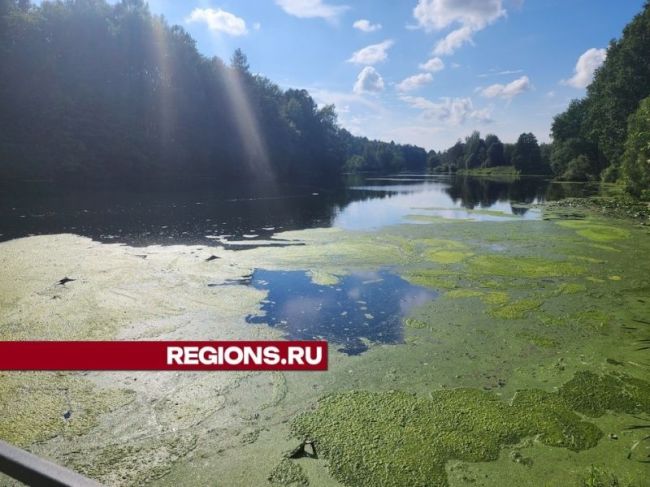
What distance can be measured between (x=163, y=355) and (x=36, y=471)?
391cm

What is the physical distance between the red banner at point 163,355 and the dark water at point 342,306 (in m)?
0.44

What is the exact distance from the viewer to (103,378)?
4348 millimetres

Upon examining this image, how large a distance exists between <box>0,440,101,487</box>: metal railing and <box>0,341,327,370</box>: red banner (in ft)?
10.8

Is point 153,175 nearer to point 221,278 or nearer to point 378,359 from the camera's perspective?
point 221,278

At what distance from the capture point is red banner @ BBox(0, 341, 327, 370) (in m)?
4.67

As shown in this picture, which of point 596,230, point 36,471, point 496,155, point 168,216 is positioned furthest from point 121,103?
point 496,155

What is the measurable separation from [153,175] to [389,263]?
35.3 m

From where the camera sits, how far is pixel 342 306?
262 inches

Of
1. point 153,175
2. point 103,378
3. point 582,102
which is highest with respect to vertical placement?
point 582,102

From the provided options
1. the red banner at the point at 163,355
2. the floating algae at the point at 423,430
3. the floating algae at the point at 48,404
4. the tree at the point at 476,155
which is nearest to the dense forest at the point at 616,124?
the floating algae at the point at 423,430

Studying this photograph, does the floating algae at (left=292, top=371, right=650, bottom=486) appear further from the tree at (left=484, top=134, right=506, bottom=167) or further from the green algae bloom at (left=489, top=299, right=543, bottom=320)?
the tree at (left=484, top=134, right=506, bottom=167)

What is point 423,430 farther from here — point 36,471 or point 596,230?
point 596,230

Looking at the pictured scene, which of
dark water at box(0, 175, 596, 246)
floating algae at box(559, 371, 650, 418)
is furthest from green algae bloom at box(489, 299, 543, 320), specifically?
dark water at box(0, 175, 596, 246)

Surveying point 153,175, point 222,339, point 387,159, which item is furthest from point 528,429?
point 387,159
